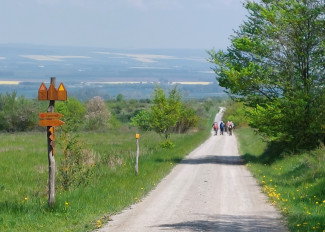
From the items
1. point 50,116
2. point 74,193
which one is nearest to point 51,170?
point 50,116

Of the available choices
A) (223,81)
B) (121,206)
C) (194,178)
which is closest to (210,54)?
(223,81)

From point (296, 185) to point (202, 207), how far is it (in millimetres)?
5055

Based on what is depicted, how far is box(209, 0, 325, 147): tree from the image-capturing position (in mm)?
30797

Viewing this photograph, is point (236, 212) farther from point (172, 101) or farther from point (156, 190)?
point (172, 101)

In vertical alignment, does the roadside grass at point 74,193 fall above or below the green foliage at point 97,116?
below

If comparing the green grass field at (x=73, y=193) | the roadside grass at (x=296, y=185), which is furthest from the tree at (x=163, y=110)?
the roadside grass at (x=296, y=185)

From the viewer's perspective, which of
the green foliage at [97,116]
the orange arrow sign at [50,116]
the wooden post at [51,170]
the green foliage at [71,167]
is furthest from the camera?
the green foliage at [97,116]

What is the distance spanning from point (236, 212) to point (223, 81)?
671 inches

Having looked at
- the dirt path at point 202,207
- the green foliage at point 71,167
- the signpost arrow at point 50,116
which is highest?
the signpost arrow at point 50,116

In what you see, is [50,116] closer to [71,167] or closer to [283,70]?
[71,167]

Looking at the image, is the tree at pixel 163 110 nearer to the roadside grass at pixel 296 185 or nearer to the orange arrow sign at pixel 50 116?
the roadside grass at pixel 296 185

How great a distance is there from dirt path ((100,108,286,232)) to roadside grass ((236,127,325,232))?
39 centimetres

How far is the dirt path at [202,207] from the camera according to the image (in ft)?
46.2

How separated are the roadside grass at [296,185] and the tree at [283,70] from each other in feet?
5.31
